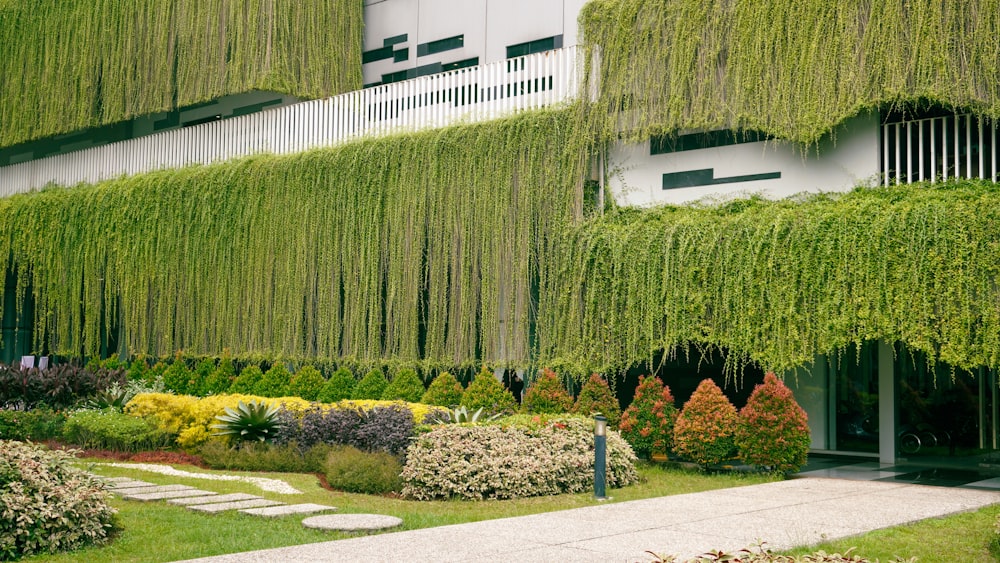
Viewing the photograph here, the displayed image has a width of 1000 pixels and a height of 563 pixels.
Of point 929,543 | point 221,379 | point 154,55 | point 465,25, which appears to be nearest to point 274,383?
point 221,379

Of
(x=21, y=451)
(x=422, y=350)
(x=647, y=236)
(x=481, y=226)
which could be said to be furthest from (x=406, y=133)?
(x=21, y=451)

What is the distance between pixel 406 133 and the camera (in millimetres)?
19203

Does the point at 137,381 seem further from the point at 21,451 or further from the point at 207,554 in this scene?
the point at 207,554

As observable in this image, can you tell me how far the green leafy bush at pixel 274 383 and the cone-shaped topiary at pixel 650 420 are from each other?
24.2ft

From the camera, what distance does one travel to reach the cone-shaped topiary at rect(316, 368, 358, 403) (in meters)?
18.5

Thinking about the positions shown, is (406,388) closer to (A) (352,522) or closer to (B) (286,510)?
(B) (286,510)

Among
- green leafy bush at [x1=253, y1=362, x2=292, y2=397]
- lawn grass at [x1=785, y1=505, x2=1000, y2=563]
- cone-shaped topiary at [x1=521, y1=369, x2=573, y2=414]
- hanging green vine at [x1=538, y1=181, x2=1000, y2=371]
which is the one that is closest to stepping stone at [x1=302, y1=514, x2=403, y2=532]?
lawn grass at [x1=785, y1=505, x2=1000, y2=563]

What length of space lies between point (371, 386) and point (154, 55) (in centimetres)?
1178

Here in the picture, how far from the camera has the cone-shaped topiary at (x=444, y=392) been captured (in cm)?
1708

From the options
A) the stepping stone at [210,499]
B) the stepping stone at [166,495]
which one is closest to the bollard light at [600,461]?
the stepping stone at [210,499]

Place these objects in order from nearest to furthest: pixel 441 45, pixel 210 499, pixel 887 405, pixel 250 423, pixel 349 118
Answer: pixel 210 499, pixel 250 423, pixel 887 405, pixel 349 118, pixel 441 45

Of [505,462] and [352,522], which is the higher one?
[505,462]

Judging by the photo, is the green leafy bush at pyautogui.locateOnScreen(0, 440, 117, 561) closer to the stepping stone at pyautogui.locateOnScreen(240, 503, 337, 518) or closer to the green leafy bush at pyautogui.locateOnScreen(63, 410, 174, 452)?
the stepping stone at pyautogui.locateOnScreen(240, 503, 337, 518)

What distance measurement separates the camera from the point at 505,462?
11672 mm
